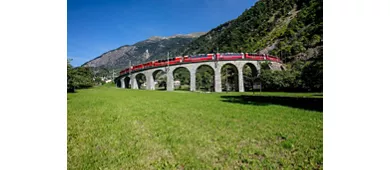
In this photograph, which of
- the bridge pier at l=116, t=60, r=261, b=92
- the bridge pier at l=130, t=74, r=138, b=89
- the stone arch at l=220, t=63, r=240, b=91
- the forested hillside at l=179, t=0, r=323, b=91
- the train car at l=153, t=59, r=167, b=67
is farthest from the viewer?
the bridge pier at l=130, t=74, r=138, b=89

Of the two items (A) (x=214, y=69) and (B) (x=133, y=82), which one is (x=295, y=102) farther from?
(B) (x=133, y=82)

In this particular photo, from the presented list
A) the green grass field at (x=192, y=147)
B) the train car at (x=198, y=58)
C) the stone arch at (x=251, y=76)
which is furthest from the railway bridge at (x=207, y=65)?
the green grass field at (x=192, y=147)

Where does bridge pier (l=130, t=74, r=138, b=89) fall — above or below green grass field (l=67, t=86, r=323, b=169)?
above

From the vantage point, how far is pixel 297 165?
2562mm

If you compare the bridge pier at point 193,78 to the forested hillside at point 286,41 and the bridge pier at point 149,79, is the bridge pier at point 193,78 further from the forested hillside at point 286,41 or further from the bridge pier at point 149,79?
the bridge pier at point 149,79

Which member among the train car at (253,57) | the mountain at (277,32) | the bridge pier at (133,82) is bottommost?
the bridge pier at (133,82)

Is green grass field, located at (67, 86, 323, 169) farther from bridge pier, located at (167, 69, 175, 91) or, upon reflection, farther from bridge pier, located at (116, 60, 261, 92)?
bridge pier, located at (167, 69, 175, 91)

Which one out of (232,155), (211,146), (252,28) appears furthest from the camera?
(252,28)

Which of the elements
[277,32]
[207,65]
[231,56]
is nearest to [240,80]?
[231,56]

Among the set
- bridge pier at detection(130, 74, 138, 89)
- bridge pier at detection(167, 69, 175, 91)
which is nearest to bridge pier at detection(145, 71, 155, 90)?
bridge pier at detection(167, 69, 175, 91)
